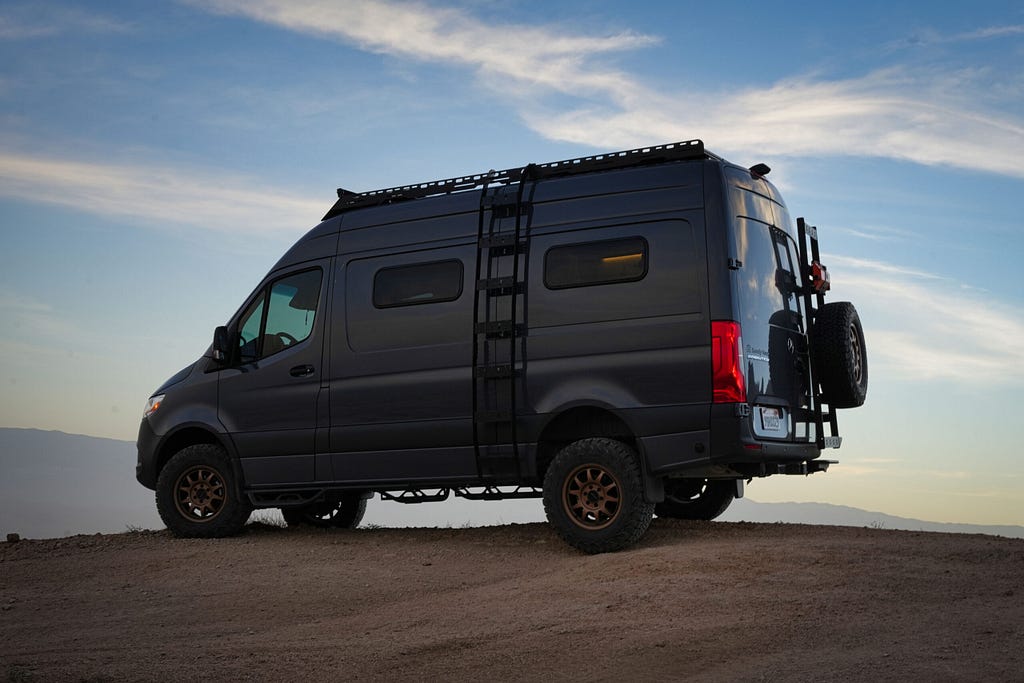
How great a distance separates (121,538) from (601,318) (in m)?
6.49

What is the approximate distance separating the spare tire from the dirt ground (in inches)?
52.2

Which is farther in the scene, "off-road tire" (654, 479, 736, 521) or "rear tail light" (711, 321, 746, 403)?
"off-road tire" (654, 479, 736, 521)

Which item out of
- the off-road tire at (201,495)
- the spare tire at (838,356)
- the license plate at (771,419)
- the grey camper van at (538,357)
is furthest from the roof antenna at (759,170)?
the off-road tire at (201,495)

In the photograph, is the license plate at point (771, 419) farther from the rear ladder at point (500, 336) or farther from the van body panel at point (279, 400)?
the van body panel at point (279, 400)

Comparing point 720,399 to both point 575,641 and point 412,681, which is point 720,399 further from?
point 412,681

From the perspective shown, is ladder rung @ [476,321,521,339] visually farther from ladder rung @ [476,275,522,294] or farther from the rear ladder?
ladder rung @ [476,275,522,294]

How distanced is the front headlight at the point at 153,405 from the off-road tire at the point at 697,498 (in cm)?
569

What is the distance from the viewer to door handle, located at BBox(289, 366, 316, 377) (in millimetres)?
11898

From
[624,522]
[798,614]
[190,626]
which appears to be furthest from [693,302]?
[190,626]

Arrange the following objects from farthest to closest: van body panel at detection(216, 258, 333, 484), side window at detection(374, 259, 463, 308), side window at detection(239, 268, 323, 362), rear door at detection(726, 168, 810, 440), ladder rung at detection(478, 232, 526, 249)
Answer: side window at detection(239, 268, 323, 362) < van body panel at detection(216, 258, 333, 484) < side window at detection(374, 259, 463, 308) < ladder rung at detection(478, 232, 526, 249) < rear door at detection(726, 168, 810, 440)

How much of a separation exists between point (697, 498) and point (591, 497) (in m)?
2.42

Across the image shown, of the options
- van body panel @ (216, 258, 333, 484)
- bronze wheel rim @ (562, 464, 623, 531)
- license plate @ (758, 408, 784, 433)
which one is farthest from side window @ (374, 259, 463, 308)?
license plate @ (758, 408, 784, 433)

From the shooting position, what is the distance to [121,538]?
13133 mm

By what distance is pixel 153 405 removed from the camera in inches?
513
